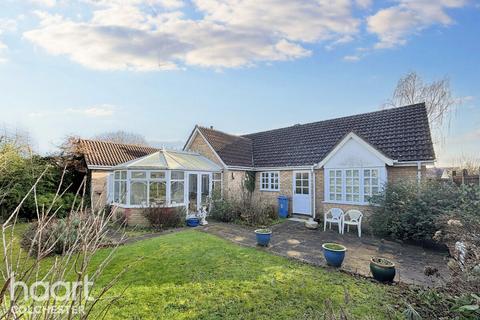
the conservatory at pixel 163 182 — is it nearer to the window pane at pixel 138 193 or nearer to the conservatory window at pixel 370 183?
the window pane at pixel 138 193

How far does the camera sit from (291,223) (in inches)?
578

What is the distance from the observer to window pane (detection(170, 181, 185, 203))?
14966mm

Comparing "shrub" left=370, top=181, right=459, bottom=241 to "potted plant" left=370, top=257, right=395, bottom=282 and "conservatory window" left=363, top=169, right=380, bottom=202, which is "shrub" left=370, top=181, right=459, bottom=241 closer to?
"conservatory window" left=363, top=169, right=380, bottom=202

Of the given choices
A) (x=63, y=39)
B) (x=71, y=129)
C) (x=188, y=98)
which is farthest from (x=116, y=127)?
(x=63, y=39)

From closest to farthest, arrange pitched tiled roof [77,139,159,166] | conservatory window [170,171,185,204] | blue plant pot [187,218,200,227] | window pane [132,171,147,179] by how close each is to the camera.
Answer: blue plant pot [187,218,200,227]
window pane [132,171,147,179]
conservatory window [170,171,185,204]
pitched tiled roof [77,139,159,166]

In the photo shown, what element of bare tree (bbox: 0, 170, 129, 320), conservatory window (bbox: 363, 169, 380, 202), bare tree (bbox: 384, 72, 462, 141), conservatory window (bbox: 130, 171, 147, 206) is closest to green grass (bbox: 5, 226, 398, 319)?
bare tree (bbox: 0, 170, 129, 320)

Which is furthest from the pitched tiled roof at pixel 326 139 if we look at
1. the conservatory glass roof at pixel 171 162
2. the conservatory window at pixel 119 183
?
the conservatory window at pixel 119 183

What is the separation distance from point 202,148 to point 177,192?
5.81m

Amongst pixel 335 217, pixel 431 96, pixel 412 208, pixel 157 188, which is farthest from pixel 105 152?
pixel 431 96

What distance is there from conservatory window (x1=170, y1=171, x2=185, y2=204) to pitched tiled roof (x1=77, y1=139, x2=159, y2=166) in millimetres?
6086

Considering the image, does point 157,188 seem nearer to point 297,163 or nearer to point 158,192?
point 158,192

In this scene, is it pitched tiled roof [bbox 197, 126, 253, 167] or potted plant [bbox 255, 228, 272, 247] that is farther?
pitched tiled roof [bbox 197, 126, 253, 167]

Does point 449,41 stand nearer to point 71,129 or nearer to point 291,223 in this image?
point 291,223

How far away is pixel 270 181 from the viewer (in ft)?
61.4
